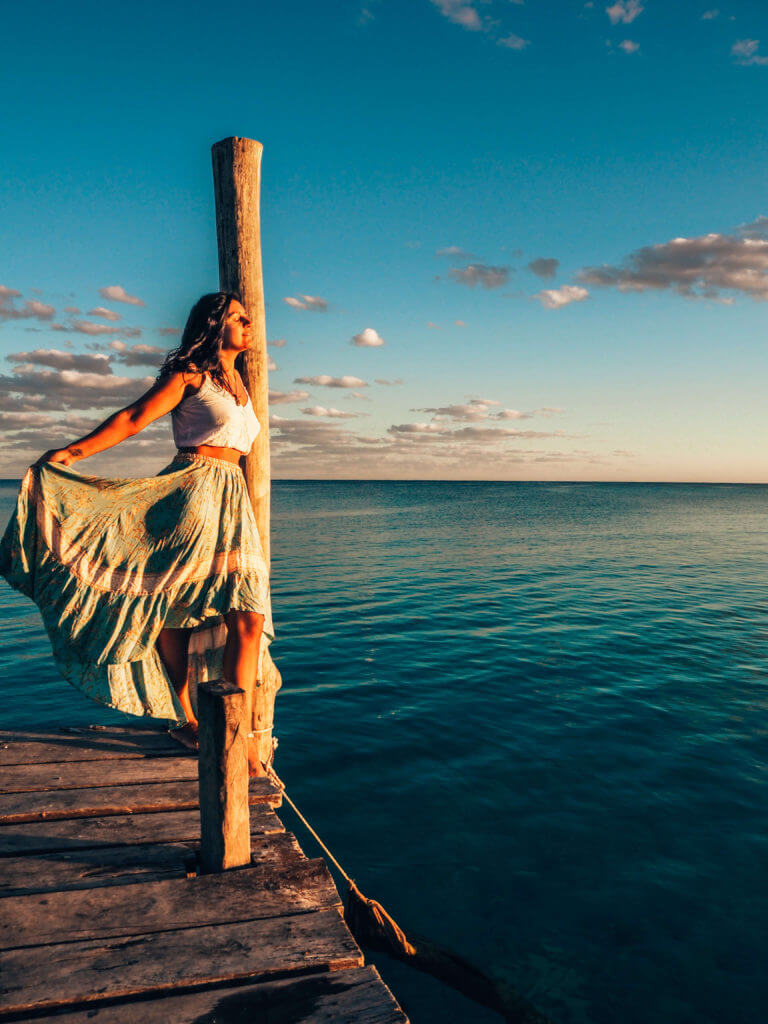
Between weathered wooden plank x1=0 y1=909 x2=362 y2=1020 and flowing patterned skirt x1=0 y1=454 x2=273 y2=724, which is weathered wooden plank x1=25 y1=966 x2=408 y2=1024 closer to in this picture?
weathered wooden plank x1=0 y1=909 x2=362 y2=1020

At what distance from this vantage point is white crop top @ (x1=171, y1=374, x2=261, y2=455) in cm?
419

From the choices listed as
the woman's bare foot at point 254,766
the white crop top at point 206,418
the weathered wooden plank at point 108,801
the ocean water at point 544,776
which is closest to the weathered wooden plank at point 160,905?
the weathered wooden plank at point 108,801

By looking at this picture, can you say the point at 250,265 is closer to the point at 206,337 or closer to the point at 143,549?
the point at 206,337

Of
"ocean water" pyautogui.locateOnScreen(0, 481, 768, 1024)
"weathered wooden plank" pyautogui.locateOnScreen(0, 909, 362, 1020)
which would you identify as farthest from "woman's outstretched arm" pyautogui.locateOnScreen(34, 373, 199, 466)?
"ocean water" pyautogui.locateOnScreen(0, 481, 768, 1024)

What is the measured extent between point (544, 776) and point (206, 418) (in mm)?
5671

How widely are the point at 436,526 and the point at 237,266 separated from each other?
39.2 m

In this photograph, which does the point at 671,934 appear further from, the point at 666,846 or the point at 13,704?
the point at 13,704

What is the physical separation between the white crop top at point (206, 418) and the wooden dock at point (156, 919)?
2173 millimetres

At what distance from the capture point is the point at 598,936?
497 centimetres

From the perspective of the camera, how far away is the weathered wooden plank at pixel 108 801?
3.66 meters

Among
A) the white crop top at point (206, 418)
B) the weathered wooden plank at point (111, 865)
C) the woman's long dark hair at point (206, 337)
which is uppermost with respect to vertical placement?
the woman's long dark hair at point (206, 337)

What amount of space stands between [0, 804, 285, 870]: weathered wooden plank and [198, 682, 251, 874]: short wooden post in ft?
1.24

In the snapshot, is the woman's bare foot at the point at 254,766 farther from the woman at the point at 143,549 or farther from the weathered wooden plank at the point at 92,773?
the weathered wooden plank at the point at 92,773

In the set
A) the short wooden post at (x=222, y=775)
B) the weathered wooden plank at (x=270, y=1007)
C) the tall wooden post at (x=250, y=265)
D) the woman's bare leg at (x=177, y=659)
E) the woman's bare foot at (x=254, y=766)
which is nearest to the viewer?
the weathered wooden plank at (x=270, y=1007)
